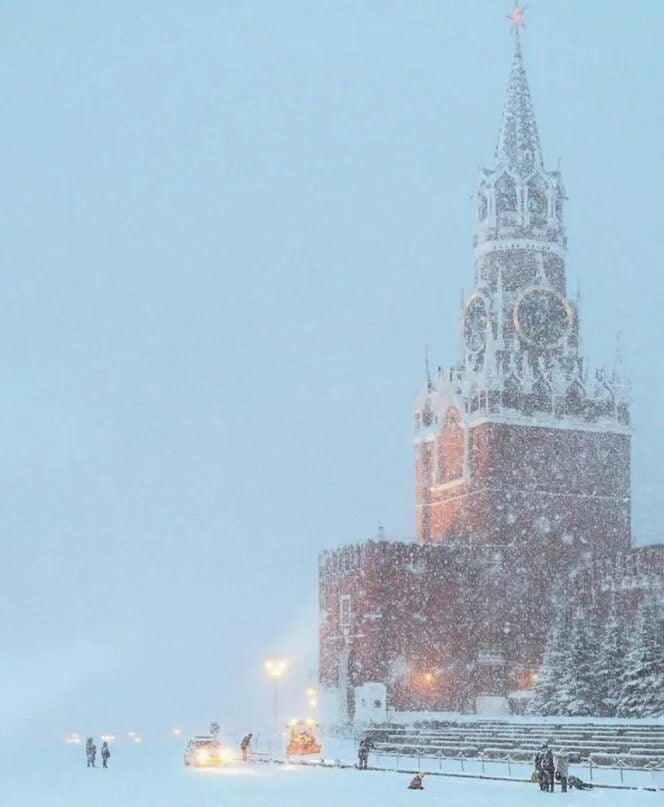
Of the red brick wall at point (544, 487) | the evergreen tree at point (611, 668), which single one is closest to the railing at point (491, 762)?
the evergreen tree at point (611, 668)

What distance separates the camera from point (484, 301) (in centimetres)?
10531

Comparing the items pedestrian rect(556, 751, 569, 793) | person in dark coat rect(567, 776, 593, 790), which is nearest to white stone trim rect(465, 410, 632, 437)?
person in dark coat rect(567, 776, 593, 790)

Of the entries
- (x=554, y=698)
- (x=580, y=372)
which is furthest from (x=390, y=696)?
(x=580, y=372)

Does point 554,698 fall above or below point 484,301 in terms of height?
below

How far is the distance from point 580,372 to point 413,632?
2150 centimetres

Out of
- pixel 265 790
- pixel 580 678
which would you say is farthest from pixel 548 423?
pixel 265 790

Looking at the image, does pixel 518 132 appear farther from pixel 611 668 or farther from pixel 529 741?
pixel 529 741

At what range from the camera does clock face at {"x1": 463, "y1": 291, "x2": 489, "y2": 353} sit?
104812 millimetres

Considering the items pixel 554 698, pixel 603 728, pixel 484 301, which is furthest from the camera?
pixel 484 301

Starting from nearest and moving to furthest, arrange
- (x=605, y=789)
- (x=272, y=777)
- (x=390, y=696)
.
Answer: (x=605, y=789), (x=272, y=777), (x=390, y=696)

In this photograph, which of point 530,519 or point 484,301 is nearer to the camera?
point 530,519

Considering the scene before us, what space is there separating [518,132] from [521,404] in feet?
69.0

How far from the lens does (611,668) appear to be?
7838 cm

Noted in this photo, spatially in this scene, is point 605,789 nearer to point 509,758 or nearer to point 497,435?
point 509,758
